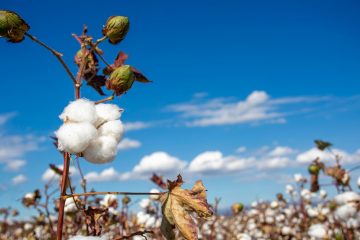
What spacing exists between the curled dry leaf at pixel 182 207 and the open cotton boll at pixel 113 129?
0.73 feet

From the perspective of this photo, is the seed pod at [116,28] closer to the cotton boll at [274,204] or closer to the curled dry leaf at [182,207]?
the curled dry leaf at [182,207]

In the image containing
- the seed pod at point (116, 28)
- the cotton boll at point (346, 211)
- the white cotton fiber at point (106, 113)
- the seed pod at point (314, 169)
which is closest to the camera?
the white cotton fiber at point (106, 113)

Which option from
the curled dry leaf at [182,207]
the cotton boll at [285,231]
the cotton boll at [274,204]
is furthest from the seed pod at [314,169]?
the cotton boll at [274,204]

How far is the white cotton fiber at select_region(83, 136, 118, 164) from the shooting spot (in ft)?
4.33

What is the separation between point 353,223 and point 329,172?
1403mm

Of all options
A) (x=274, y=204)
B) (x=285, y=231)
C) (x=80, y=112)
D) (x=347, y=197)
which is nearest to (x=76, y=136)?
(x=80, y=112)

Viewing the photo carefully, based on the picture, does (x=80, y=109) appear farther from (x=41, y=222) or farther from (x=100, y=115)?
(x=41, y=222)

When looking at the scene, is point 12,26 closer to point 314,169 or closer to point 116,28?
point 116,28

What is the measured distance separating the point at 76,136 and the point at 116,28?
0.43m

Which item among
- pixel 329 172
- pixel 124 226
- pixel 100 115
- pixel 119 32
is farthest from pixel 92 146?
pixel 124 226

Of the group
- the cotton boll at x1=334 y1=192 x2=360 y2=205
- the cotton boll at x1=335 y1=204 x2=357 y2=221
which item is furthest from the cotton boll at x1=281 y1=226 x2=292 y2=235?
the cotton boll at x1=334 y1=192 x2=360 y2=205

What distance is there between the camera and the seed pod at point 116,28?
1.49 meters

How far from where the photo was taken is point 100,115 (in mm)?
1378

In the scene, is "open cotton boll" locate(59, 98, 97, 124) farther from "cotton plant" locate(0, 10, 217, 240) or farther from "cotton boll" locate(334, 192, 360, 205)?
"cotton boll" locate(334, 192, 360, 205)
